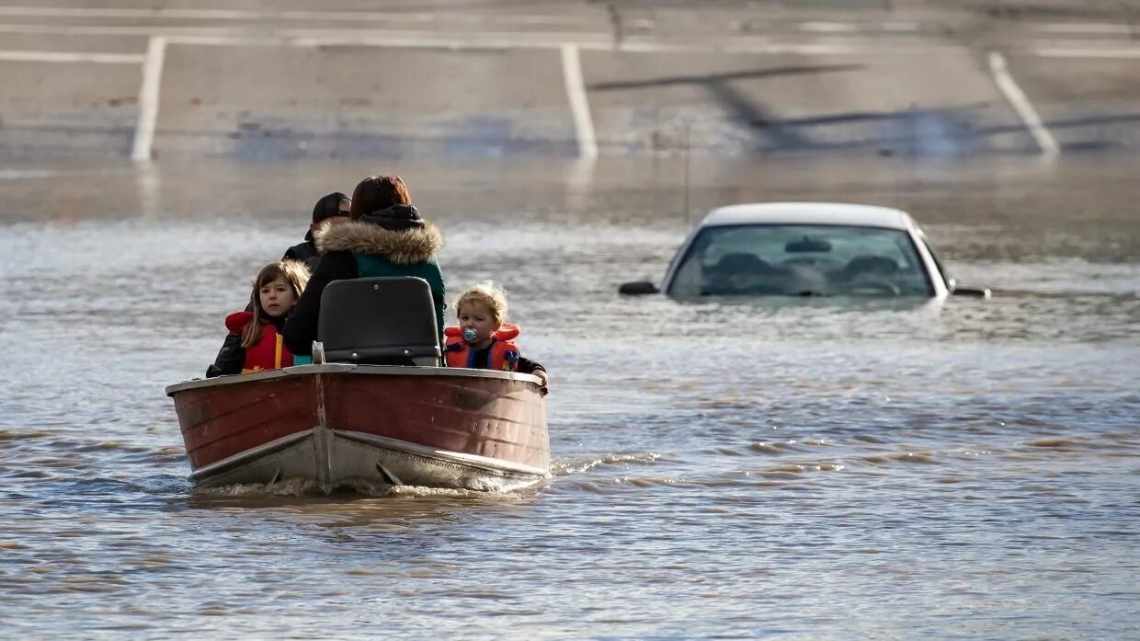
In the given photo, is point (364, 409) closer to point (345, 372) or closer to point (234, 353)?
point (345, 372)

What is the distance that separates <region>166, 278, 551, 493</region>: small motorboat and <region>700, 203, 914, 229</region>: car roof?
26.7 feet

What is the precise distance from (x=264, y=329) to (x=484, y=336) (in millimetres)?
1005

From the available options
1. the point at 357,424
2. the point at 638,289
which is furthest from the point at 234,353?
the point at 638,289

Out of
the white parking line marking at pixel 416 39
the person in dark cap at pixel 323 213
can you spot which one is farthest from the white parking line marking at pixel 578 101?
the person in dark cap at pixel 323 213

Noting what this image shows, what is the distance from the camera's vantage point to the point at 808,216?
68.0 feet

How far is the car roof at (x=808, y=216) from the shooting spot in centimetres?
2069

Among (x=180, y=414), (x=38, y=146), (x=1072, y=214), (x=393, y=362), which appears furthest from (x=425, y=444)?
(x=38, y=146)

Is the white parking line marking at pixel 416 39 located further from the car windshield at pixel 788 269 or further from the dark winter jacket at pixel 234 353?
the dark winter jacket at pixel 234 353

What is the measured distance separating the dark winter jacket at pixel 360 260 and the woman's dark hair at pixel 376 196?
0.26ft

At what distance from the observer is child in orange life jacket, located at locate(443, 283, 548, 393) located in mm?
12773

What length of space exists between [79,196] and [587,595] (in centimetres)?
2691

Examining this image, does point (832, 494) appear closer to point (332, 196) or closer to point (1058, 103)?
point (332, 196)

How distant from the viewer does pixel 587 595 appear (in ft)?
34.1

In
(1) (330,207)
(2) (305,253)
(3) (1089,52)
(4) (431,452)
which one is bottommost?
(4) (431,452)
